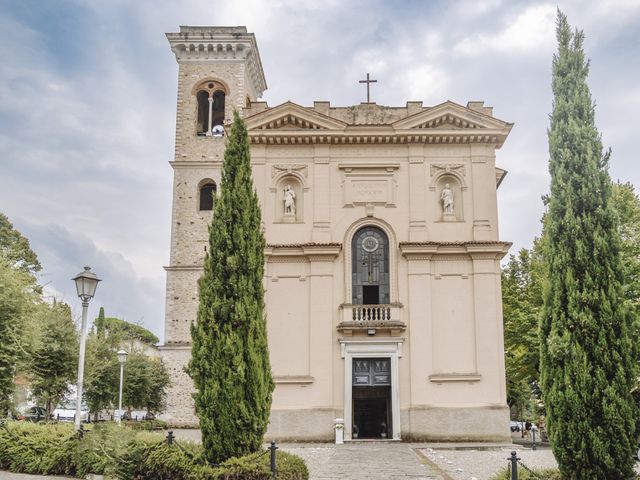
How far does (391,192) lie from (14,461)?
15271 mm

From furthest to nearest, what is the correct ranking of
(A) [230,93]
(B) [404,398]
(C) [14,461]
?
1. (A) [230,93]
2. (B) [404,398]
3. (C) [14,461]

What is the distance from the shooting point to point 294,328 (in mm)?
23844

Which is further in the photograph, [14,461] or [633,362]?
[14,461]

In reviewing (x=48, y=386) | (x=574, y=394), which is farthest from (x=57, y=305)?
(x=574, y=394)

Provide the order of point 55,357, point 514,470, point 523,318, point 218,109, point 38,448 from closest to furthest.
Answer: point 514,470
point 38,448
point 55,357
point 523,318
point 218,109

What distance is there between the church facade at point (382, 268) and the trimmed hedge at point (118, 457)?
8667 mm

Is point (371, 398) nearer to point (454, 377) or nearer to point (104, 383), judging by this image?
point (454, 377)

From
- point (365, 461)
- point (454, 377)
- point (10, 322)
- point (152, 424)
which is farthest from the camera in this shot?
point (152, 424)

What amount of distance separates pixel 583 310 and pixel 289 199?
1401 centimetres

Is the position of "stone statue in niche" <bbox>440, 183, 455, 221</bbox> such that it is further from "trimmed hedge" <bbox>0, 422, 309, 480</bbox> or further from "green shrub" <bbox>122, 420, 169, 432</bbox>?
"green shrub" <bbox>122, 420, 169, 432</bbox>

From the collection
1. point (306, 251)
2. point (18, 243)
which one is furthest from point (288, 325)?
point (18, 243)

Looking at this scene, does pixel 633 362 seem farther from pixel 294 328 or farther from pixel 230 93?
pixel 230 93

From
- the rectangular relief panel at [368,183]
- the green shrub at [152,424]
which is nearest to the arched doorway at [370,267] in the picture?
the rectangular relief panel at [368,183]

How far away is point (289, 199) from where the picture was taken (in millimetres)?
24969
